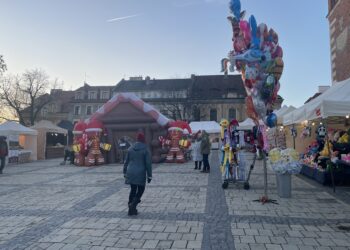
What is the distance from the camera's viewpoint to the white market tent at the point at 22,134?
17.7 m

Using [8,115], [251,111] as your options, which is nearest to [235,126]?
[251,111]

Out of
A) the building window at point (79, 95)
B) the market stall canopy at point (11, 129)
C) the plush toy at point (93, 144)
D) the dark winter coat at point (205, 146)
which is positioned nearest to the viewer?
the dark winter coat at point (205, 146)

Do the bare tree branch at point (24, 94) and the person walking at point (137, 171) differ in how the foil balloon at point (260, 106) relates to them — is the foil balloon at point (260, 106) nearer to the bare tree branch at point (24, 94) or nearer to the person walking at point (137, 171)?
the person walking at point (137, 171)

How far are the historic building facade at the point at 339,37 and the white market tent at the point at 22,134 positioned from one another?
61.5 ft

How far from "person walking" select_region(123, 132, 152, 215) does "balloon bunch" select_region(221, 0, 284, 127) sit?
119 inches

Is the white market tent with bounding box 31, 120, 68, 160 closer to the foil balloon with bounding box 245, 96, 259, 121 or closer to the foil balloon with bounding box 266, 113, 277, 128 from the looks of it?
the foil balloon with bounding box 245, 96, 259, 121

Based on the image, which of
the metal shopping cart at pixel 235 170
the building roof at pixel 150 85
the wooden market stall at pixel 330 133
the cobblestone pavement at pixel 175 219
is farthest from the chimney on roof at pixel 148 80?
→ the metal shopping cart at pixel 235 170

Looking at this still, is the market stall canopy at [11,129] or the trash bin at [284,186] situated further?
the market stall canopy at [11,129]

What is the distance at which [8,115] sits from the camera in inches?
1594

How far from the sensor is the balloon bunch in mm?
6699

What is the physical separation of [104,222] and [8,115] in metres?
42.0

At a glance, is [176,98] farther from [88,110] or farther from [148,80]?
[88,110]

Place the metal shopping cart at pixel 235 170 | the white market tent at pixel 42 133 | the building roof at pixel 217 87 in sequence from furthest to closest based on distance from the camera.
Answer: the building roof at pixel 217 87
the white market tent at pixel 42 133
the metal shopping cart at pixel 235 170

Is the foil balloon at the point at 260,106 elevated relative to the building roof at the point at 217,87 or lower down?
lower down
